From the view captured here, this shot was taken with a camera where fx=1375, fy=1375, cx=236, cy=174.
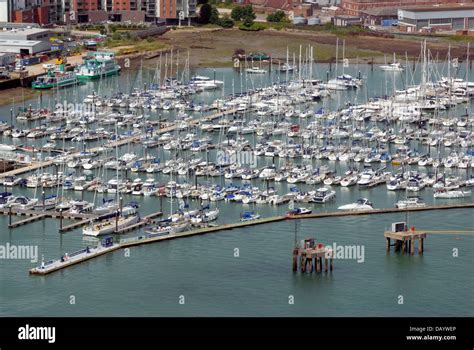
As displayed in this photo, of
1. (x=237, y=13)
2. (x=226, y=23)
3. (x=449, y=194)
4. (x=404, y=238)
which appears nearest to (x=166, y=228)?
(x=404, y=238)

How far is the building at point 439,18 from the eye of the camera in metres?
57.5

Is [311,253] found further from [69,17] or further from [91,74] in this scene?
[69,17]

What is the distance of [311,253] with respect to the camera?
80.1 feet

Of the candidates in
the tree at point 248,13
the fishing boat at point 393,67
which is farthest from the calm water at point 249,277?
the tree at point 248,13

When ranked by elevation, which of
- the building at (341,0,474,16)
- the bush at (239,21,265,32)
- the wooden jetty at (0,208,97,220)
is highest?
the building at (341,0,474,16)

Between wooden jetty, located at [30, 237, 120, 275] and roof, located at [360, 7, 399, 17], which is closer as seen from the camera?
wooden jetty, located at [30, 237, 120, 275]

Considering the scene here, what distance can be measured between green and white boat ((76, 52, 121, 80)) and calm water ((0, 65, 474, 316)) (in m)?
18.2

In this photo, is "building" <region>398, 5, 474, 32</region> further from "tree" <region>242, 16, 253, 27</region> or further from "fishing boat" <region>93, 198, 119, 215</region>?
"fishing boat" <region>93, 198, 119, 215</region>

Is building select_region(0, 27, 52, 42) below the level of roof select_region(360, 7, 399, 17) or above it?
below

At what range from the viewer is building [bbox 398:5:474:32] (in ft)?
189

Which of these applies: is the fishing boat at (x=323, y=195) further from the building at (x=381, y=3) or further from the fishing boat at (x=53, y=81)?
the building at (x=381, y=3)

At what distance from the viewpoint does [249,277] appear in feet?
79.8

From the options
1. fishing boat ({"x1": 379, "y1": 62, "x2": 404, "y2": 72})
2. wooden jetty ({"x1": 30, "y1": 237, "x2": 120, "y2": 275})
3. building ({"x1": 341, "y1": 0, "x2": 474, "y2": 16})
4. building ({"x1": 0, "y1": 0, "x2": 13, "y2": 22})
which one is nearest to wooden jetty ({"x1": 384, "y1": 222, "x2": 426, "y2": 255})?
wooden jetty ({"x1": 30, "y1": 237, "x2": 120, "y2": 275})

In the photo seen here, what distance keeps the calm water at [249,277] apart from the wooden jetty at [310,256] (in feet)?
0.68
